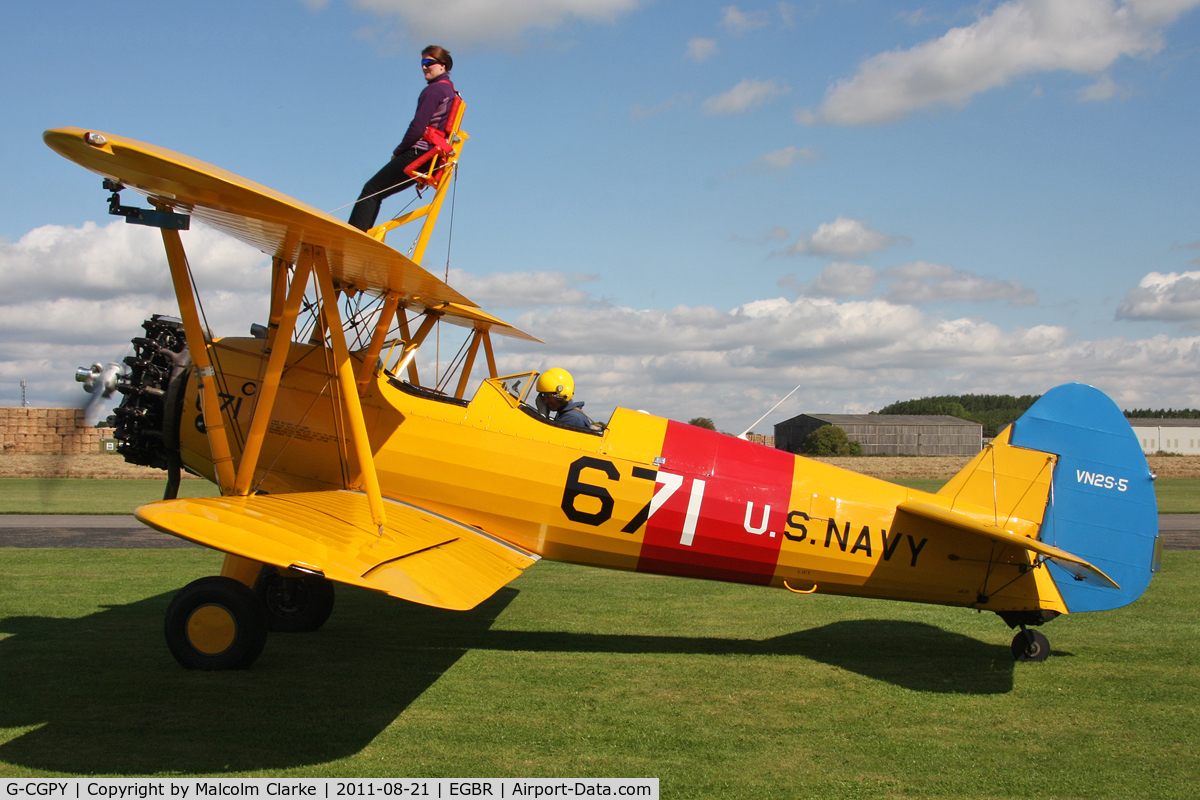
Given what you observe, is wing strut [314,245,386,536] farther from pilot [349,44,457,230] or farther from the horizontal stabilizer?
the horizontal stabilizer

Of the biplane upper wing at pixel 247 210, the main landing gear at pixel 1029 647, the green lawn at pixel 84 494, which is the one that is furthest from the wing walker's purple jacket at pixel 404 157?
the green lawn at pixel 84 494

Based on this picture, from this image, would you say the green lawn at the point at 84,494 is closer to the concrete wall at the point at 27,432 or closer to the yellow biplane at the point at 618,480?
the concrete wall at the point at 27,432

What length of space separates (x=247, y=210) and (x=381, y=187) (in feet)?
5.48

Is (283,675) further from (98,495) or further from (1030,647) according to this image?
(98,495)

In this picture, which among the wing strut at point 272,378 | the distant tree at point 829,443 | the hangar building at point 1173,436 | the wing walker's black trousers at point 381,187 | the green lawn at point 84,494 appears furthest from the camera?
the hangar building at point 1173,436

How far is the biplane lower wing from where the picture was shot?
3949 mm

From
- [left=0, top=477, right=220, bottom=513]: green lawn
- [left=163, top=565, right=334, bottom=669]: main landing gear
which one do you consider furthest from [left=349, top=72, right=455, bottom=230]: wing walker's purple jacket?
[left=0, top=477, right=220, bottom=513]: green lawn

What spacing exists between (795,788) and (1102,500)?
12.8 ft

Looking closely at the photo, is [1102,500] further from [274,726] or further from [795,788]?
[274,726]

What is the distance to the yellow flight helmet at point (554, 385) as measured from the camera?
6.61 m

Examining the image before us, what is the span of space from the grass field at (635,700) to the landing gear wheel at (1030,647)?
19 cm

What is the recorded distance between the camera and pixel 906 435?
55.3m

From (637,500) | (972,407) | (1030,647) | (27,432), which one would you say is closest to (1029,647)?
(1030,647)

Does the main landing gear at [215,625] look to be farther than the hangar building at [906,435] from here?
No
